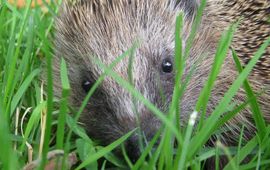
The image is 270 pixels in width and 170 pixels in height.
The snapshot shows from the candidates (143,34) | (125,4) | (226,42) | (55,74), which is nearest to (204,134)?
(226,42)

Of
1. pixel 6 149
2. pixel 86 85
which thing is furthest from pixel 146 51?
pixel 6 149

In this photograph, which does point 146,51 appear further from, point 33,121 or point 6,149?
point 6,149

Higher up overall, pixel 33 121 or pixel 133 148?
pixel 33 121

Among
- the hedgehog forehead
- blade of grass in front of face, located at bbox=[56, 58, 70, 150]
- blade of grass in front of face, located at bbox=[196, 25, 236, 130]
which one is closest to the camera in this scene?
blade of grass in front of face, located at bbox=[56, 58, 70, 150]

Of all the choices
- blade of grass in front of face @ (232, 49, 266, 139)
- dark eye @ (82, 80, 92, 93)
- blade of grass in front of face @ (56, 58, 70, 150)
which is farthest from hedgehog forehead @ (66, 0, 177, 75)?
blade of grass in front of face @ (56, 58, 70, 150)

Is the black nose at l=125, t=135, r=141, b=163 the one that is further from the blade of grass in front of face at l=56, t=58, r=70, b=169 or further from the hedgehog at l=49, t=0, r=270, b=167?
the blade of grass in front of face at l=56, t=58, r=70, b=169
